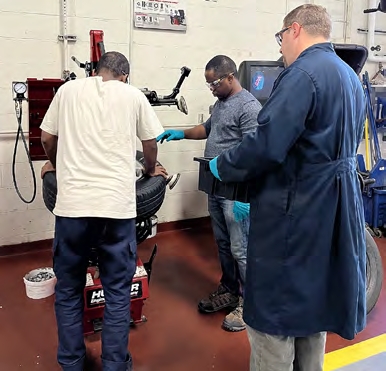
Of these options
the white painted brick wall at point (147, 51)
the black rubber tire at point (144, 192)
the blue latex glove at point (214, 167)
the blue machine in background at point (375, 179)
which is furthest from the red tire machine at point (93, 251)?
the blue machine in background at point (375, 179)

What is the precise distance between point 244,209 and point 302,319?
1071 mm

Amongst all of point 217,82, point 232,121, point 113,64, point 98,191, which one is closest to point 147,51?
point 217,82

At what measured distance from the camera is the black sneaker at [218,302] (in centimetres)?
299

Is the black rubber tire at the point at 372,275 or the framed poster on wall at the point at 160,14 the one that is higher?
the framed poster on wall at the point at 160,14

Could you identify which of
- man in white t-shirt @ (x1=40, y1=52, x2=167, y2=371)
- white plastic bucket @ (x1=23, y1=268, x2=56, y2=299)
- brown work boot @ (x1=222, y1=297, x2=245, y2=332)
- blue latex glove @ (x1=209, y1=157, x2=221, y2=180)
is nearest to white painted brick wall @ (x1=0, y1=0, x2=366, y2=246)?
white plastic bucket @ (x1=23, y1=268, x2=56, y2=299)

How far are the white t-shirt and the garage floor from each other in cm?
95

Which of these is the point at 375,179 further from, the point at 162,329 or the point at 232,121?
the point at 162,329

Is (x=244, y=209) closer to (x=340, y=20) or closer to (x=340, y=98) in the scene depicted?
(x=340, y=98)

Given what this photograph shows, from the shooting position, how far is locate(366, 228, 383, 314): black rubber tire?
292 cm

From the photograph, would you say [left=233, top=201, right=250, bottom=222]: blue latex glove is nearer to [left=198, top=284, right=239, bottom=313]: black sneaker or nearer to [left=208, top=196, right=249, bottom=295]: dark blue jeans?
[left=208, top=196, right=249, bottom=295]: dark blue jeans

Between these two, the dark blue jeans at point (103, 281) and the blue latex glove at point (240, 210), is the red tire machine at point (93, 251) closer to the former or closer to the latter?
the dark blue jeans at point (103, 281)

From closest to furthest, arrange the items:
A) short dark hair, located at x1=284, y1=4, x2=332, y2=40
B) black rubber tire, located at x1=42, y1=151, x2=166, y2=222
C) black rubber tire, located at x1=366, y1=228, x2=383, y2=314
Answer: short dark hair, located at x1=284, y1=4, x2=332, y2=40, black rubber tire, located at x1=42, y1=151, x2=166, y2=222, black rubber tire, located at x1=366, y1=228, x2=383, y2=314

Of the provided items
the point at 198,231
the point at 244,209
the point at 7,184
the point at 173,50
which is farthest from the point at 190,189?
the point at 244,209

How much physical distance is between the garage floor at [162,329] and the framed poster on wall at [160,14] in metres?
2.13
